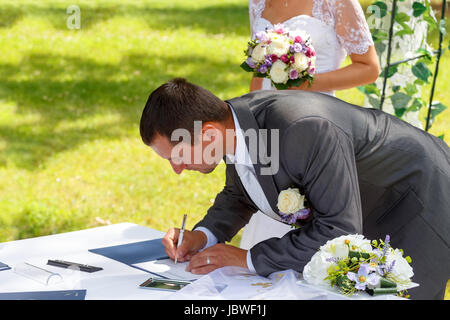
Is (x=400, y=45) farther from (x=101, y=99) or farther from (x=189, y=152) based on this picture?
(x=101, y=99)

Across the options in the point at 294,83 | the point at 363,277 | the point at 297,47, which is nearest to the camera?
the point at 363,277

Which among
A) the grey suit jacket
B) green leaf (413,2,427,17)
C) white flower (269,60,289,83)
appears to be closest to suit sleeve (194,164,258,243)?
Result: the grey suit jacket

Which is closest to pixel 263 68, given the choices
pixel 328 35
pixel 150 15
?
pixel 328 35

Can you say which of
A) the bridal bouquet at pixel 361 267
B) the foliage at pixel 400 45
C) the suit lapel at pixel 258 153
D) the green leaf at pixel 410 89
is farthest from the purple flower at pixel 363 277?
the green leaf at pixel 410 89

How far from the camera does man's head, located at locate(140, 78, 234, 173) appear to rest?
7.42 ft

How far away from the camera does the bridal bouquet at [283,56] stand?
321cm

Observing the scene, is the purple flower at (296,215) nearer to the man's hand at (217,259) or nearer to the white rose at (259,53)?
the man's hand at (217,259)

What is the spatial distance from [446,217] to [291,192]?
2.22 ft

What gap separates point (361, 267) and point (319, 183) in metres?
0.37

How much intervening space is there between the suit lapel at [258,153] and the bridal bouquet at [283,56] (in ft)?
2.81

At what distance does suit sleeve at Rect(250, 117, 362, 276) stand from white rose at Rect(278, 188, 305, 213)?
39 mm

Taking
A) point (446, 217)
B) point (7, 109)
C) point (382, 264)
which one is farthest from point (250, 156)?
point (7, 109)

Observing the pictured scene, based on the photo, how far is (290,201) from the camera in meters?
2.27

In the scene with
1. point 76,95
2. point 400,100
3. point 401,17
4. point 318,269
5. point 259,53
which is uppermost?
point 401,17
